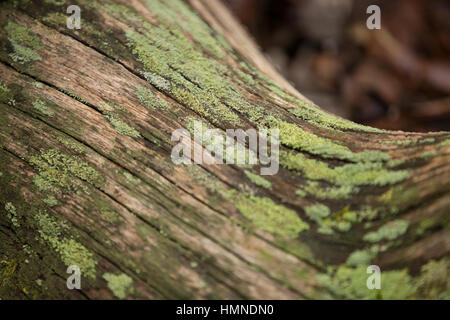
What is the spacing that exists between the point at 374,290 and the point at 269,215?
420 mm

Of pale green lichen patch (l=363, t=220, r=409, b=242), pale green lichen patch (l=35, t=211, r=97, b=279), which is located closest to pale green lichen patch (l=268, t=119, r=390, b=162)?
pale green lichen patch (l=363, t=220, r=409, b=242)

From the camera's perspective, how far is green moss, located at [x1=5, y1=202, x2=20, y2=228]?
1375 millimetres

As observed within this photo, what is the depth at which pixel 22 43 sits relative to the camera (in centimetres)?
165

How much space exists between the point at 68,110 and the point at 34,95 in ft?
0.57

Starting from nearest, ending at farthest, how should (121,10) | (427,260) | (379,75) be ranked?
(427,260)
(121,10)
(379,75)

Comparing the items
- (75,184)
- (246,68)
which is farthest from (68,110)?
(246,68)

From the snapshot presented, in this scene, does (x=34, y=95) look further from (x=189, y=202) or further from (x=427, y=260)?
(x=427, y=260)

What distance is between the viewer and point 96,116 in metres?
1.49

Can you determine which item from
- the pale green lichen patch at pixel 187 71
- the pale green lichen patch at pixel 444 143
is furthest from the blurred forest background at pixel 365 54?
the pale green lichen patch at pixel 444 143

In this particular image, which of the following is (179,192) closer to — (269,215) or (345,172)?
(269,215)

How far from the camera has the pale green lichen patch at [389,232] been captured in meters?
1.23

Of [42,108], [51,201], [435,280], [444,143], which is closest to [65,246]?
[51,201]

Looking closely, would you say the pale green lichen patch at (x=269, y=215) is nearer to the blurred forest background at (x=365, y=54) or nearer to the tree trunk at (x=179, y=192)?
the tree trunk at (x=179, y=192)

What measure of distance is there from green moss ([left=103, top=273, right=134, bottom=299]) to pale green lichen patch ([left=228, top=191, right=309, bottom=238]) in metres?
0.45
